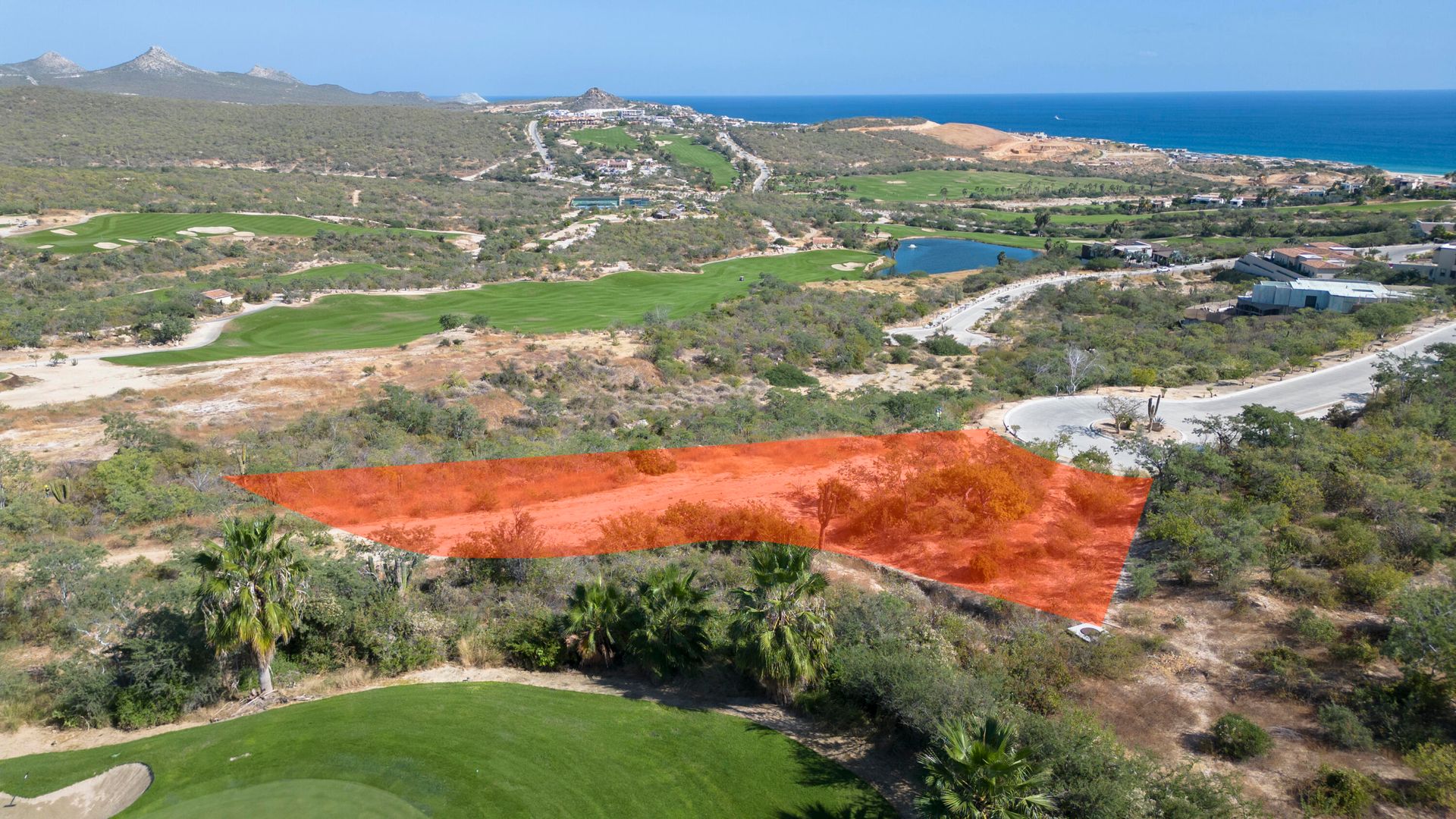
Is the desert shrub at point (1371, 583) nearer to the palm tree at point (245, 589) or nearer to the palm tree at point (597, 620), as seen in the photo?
the palm tree at point (597, 620)

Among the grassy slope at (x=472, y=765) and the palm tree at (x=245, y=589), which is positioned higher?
the palm tree at (x=245, y=589)

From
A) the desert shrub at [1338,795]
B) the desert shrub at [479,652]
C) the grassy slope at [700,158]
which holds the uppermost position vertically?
the grassy slope at [700,158]

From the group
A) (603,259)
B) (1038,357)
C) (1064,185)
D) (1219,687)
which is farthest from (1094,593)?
(1064,185)

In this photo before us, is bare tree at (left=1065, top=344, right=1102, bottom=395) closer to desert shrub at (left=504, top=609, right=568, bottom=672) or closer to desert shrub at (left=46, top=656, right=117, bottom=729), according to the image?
desert shrub at (left=504, top=609, right=568, bottom=672)

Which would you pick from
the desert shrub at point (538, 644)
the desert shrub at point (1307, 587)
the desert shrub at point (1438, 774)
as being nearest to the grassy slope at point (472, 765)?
the desert shrub at point (538, 644)

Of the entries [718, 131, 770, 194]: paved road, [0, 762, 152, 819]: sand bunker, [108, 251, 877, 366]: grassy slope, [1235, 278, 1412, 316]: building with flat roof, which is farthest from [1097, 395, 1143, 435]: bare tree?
[718, 131, 770, 194]: paved road

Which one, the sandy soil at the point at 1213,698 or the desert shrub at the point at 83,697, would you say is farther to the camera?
the desert shrub at the point at 83,697
